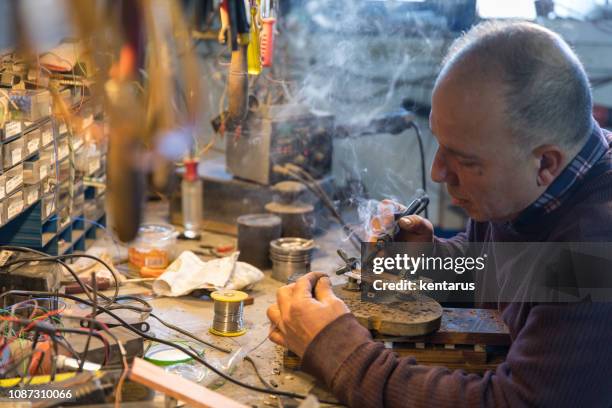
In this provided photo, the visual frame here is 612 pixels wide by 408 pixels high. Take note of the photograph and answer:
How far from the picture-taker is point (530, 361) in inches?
56.8

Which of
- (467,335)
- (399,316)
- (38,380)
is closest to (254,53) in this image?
(399,316)

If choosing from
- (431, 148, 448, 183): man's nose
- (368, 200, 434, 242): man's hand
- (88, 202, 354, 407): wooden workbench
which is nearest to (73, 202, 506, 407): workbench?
(88, 202, 354, 407): wooden workbench

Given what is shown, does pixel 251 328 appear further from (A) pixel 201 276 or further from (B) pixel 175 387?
(B) pixel 175 387

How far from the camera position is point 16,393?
1487mm

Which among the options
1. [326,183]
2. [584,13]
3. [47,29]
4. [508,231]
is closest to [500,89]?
[508,231]

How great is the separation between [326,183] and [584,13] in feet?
4.93

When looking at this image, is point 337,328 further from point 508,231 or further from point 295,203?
point 295,203

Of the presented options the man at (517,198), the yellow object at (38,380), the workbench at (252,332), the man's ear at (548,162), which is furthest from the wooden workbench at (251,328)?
the man's ear at (548,162)

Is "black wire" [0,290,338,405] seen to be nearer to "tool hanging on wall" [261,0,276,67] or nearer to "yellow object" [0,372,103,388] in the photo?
"yellow object" [0,372,103,388]

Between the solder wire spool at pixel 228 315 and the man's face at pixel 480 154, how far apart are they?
673 millimetres

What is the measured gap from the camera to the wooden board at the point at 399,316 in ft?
5.68

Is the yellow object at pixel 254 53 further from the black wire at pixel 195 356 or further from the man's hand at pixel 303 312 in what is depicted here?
the black wire at pixel 195 356

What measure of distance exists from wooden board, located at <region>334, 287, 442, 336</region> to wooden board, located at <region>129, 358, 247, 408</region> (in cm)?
45

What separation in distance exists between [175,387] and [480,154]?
0.75 meters
